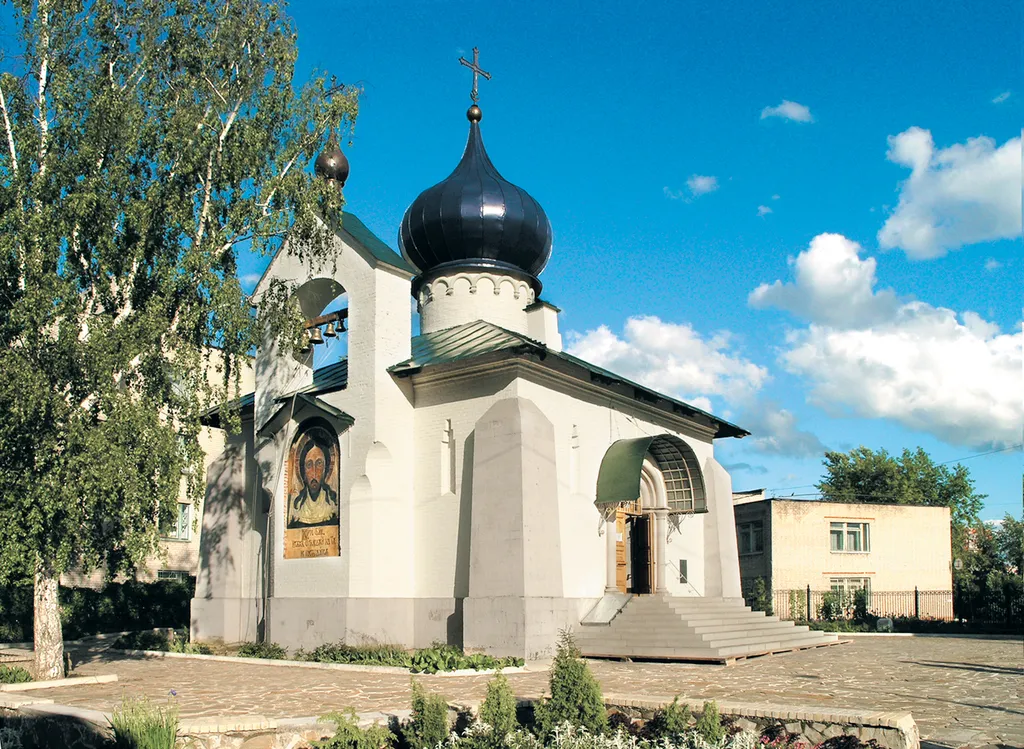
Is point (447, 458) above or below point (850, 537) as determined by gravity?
above

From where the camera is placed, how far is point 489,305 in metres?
19.9

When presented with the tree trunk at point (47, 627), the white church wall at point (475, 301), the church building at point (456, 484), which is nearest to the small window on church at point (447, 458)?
the church building at point (456, 484)

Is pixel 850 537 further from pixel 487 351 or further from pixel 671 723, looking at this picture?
pixel 671 723

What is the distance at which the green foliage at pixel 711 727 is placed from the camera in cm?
655

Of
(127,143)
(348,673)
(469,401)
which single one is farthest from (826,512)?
(127,143)

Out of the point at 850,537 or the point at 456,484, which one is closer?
the point at 456,484

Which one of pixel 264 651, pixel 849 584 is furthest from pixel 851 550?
pixel 264 651

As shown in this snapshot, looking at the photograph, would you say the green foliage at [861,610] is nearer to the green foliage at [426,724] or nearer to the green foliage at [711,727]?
the green foliage at [711,727]

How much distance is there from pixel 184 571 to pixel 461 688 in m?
21.7

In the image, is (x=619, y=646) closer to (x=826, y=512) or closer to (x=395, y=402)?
(x=395, y=402)

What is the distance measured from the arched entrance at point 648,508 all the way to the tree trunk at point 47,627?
29.7ft

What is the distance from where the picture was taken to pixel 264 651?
642 inches

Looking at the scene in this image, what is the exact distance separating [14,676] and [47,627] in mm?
731

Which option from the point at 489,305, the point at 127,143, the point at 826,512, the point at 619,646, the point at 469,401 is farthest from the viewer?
the point at 826,512
